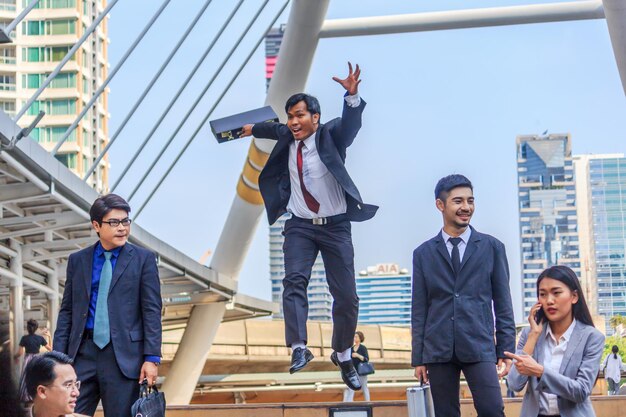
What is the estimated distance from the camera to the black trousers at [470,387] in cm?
694

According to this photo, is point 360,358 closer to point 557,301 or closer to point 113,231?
point 113,231

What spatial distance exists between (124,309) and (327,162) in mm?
2001

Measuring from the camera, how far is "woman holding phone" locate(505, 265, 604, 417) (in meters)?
6.25

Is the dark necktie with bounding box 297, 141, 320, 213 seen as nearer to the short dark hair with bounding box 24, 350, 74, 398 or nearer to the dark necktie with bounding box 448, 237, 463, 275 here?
the dark necktie with bounding box 448, 237, 463, 275

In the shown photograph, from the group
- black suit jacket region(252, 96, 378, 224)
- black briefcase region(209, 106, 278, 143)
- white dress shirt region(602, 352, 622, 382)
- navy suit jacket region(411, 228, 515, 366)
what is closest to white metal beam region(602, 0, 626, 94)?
white dress shirt region(602, 352, 622, 382)

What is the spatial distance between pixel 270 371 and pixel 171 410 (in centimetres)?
4344

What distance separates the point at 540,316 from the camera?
6.50m

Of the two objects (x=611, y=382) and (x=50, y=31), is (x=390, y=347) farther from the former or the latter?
(x=50, y=31)

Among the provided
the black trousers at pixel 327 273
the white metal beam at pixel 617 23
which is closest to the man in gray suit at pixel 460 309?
the black trousers at pixel 327 273

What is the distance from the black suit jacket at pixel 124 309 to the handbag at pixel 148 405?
0.65 ft

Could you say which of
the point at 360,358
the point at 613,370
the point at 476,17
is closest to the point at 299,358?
the point at 360,358

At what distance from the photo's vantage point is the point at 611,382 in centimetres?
2125

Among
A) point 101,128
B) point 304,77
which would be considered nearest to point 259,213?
point 304,77

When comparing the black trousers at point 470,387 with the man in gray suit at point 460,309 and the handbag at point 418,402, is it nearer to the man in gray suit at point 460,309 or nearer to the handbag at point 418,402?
the man in gray suit at point 460,309
